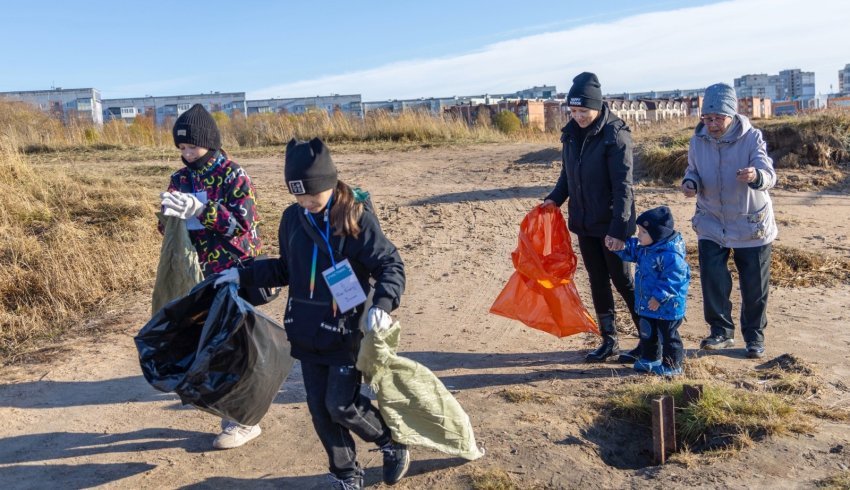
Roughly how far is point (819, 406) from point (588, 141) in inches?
82.9

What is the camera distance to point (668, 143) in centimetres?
1363

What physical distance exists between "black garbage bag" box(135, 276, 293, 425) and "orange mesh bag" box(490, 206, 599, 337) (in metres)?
2.02

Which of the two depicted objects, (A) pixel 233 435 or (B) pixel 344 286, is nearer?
(B) pixel 344 286

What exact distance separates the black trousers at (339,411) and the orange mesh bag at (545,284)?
2.02 metres

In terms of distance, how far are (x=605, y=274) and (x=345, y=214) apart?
99.7 inches

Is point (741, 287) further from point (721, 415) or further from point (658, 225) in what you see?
point (721, 415)

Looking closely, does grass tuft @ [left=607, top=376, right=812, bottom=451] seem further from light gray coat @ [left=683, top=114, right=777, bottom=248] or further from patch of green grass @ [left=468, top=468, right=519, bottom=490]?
light gray coat @ [left=683, top=114, right=777, bottom=248]

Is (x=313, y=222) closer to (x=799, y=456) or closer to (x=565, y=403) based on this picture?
(x=565, y=403)

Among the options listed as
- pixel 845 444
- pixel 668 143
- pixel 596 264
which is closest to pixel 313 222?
pixel 596 264

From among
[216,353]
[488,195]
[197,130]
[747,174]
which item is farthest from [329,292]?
[488,195]

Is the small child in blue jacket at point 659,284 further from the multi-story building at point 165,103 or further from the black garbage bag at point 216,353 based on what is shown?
the multi-story building at point 165,103

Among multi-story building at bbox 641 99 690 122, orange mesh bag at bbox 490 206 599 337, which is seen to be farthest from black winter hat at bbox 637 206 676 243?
multi-story building at bbox 641 99 690 122

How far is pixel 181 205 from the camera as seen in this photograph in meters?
4.10

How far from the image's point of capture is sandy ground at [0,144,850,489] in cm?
392
